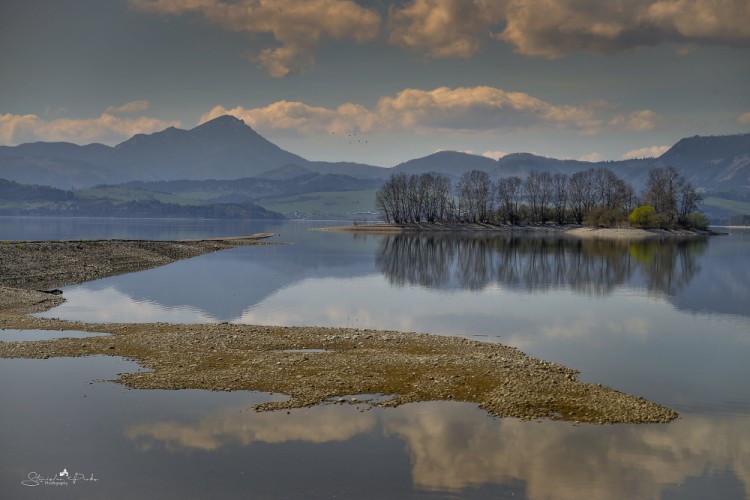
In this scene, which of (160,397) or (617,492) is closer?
(617,492)

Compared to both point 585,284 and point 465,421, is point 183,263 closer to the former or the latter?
point 585,284

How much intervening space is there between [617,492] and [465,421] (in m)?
6.51

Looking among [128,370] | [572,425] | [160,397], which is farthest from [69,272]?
[572,425]

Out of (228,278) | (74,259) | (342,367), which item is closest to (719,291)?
(342,367)

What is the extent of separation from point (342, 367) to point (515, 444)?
11.1m

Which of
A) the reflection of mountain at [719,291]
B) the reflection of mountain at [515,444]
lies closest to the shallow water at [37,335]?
the reflection of mountain at [515,444]

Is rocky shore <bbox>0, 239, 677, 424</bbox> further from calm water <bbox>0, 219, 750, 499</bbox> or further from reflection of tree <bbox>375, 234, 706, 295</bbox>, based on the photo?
reflection of tree <bbox>375, 234, 706, 295</bbox>

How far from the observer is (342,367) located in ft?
97.4

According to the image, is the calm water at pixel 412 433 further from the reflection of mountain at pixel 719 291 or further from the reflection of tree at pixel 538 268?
the reflection of tree at pixel 538 268

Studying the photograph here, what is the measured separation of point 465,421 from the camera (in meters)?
23.0

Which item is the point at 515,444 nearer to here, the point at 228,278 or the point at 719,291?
the point at 719,291

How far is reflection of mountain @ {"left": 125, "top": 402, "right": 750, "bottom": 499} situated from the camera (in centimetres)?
1838

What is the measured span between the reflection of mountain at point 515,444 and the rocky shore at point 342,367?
4.08ft

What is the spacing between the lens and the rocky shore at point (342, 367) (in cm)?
2488
